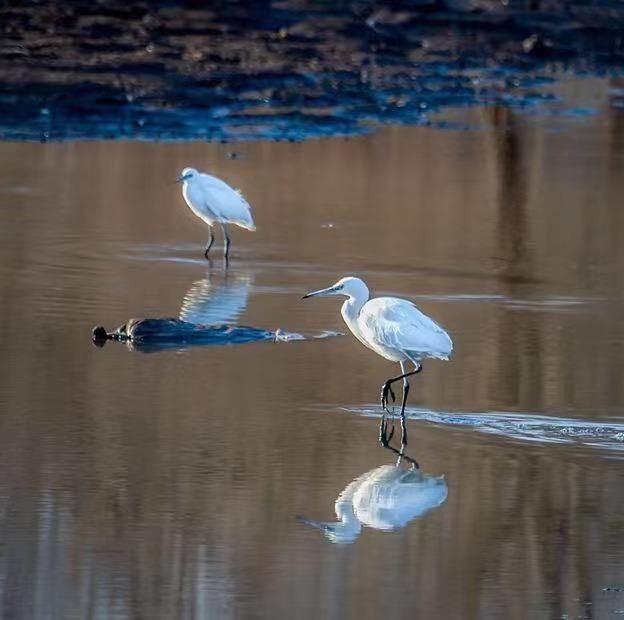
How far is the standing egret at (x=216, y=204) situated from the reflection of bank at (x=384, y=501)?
6598 mm

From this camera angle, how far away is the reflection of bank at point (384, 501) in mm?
6876

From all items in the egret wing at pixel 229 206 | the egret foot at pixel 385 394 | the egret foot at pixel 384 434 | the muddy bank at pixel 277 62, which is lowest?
the egret foot at pixel 384 434

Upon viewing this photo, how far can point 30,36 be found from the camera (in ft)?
86.5

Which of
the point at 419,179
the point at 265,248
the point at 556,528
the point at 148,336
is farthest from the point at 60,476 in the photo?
the point at 419,179

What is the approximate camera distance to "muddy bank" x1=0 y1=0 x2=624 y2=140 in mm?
21938

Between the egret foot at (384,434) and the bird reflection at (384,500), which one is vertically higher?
the egret foot at (384,434)

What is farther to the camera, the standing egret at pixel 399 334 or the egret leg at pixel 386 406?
the standing egret at pixel 399 334

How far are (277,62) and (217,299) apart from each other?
15.3 metres

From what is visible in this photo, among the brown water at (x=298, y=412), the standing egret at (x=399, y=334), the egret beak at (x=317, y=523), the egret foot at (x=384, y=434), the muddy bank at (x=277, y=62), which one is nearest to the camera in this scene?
the brown water at (x=298, y=412)

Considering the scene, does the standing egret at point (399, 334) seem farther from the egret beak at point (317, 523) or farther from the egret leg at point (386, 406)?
the egret beak at point (317, 523)

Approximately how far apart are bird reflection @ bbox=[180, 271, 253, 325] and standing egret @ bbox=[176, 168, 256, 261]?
123 cm

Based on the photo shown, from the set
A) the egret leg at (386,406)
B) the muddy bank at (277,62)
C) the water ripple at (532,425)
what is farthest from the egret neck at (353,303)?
the muddy bank at (277,62)

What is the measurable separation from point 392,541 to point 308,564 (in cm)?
45

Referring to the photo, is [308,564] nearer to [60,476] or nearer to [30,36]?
[60,476]
